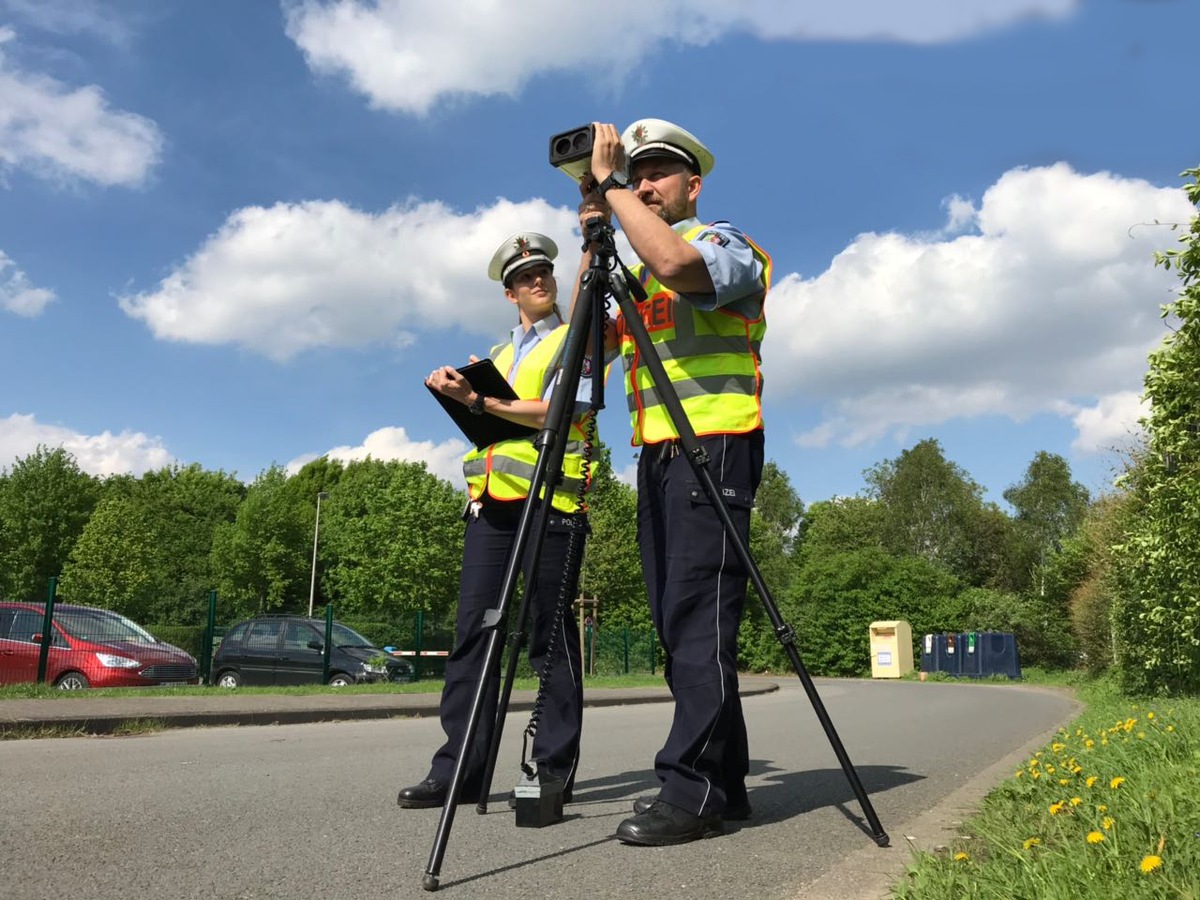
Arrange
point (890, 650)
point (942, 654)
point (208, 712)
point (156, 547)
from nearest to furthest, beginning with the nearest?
point (208, 712) → point (890, 650) → point (942, 654) → point (156, 547)

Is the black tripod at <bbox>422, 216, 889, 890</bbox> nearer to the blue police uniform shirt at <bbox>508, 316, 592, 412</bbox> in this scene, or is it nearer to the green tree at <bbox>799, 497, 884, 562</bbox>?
the blue police uniform shirt at <bbox>508, 316, 592, 412</bbox>

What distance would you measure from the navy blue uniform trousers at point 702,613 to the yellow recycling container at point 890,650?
119 feet

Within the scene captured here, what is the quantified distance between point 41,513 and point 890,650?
122 feet

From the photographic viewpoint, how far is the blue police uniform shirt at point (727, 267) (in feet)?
10.5

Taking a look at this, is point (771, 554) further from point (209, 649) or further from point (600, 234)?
point (600, 234)

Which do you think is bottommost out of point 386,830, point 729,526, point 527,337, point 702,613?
point 386,830

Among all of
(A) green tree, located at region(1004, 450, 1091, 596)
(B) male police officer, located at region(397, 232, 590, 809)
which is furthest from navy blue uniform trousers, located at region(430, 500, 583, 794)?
(A) green tree, located at region(1004, 450, 1091, 596)

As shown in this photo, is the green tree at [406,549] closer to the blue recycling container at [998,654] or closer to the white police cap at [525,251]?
the blue recycling container at [998,654]

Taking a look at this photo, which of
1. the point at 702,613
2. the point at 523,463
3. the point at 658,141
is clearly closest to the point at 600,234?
the point at 658,141

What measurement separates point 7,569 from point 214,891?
47778 millimetres

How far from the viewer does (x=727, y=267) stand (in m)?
3.20

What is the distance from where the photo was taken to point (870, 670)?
39.9m

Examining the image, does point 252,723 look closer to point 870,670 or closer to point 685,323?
point 685,323

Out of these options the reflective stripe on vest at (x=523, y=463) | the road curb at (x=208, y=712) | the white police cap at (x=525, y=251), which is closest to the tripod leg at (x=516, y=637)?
the reflective stripe on vest at (x=523, y=463)
